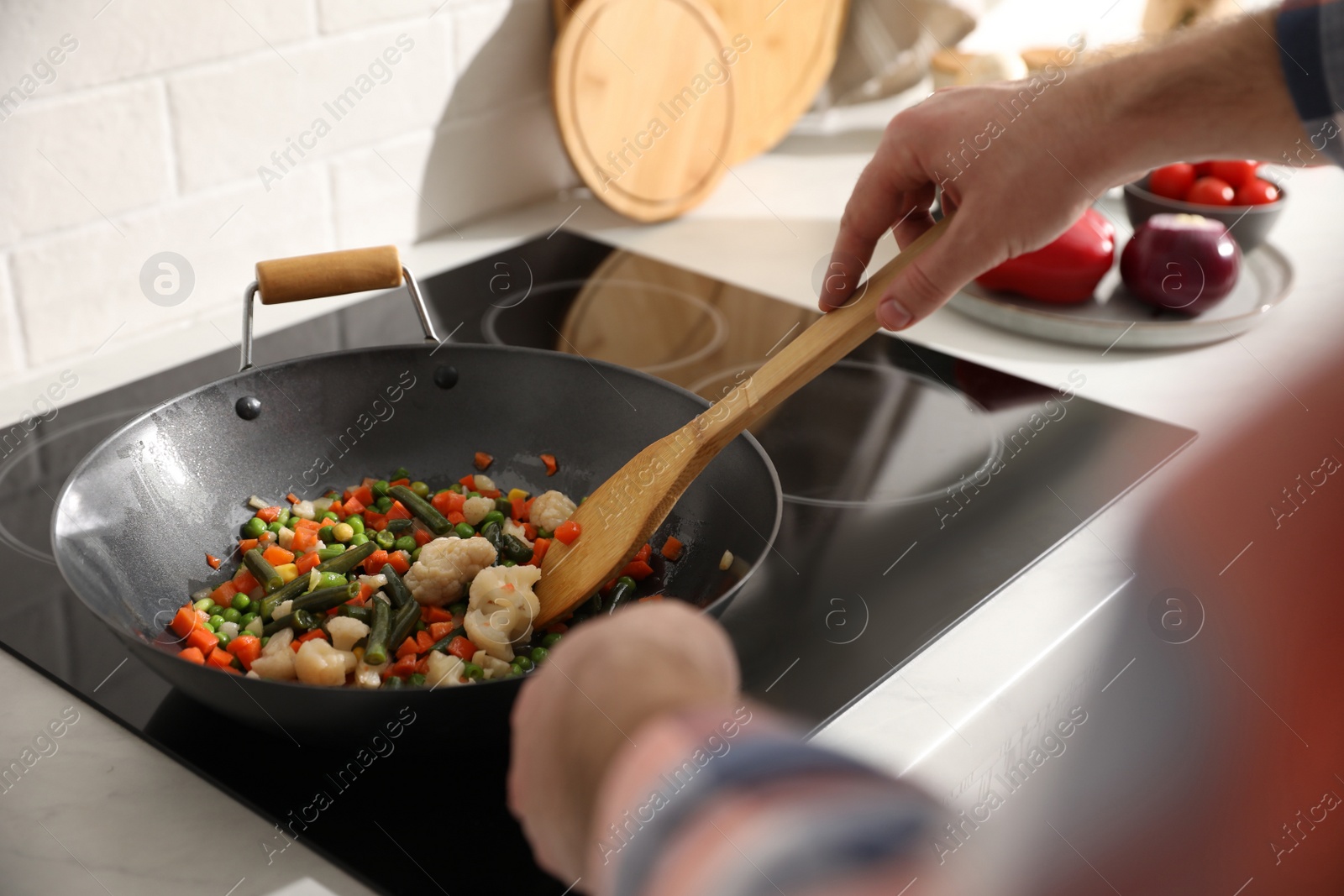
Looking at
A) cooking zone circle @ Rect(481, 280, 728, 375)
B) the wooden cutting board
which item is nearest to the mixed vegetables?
cooking zone circle @ Rect(481, 280, 728, 375)

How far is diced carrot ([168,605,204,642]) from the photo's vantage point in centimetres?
77

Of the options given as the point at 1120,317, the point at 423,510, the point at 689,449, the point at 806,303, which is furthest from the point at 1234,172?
the point at 423,510

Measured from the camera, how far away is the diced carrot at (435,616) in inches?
32.1

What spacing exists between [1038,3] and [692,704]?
234 centimetres

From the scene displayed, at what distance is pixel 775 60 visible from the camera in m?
1.70

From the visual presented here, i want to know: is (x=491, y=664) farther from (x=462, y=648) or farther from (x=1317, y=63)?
(x=1317, y=63)

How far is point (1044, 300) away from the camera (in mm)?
1331

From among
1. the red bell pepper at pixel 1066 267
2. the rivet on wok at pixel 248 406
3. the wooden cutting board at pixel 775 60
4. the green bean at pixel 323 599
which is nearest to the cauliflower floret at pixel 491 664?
the green bean at pixel 323 599

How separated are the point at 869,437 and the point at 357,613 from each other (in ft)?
1.75

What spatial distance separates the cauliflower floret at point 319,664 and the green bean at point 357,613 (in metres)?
0.06

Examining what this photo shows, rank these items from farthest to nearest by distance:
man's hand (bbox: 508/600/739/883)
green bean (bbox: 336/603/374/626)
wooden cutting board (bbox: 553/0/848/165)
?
wooden cutting board (bbox: 553/0/848/165)
green bean (bbox: 336/603/374/626)
man's hand (bbox: 508/600/739/883)

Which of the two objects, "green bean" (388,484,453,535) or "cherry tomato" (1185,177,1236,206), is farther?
"cherry tomato" (1185,177,1236,206)

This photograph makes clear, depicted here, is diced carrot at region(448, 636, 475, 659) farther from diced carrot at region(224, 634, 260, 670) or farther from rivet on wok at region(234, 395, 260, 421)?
rivet on wok at region(234, 395, 260, 421)

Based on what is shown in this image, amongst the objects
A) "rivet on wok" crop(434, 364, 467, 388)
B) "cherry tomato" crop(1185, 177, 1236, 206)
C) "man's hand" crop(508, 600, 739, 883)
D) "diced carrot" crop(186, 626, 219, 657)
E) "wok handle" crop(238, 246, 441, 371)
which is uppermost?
"man's hand" crop(508, 600, 739, 883)
